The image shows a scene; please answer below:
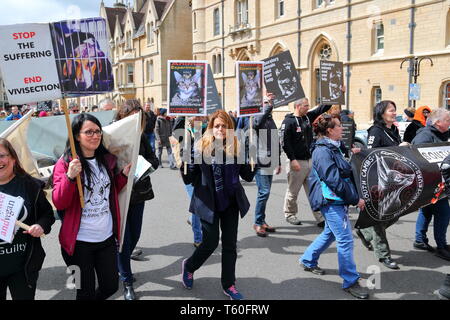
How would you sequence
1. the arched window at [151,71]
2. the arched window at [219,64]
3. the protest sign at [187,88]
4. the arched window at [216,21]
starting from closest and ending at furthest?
the protest sign at [187,88] → the arched window at [216,21] → the arched window at [219,64] → the arched window at [151,71]

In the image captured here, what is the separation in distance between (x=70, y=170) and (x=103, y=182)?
342mm

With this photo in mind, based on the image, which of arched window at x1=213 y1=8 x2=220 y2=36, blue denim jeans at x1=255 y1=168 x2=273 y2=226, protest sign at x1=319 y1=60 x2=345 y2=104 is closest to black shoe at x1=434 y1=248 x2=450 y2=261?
blue denim jeans at x1=255 y1=168 x2=273 y2=226

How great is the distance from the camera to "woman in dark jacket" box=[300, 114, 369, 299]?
3.90 metres

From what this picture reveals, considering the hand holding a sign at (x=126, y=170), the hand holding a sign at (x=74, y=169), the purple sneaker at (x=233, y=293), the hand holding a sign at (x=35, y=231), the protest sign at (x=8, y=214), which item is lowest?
the purple sneaker at (x=233, y=293)

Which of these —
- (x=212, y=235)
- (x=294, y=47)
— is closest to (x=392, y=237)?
(x=212, y=235)

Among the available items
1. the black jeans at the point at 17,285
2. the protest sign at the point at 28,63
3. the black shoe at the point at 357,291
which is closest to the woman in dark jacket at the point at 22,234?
the black jeans at the point at 17,285

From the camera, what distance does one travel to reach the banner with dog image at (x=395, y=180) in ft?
14.5

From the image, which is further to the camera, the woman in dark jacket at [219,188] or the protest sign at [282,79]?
the protest sign at [282,79]

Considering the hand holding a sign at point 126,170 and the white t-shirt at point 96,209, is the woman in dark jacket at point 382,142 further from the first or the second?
the white t-shirt at point 96,209

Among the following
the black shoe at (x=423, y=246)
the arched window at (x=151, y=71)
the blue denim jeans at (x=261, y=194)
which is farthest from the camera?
the arched window at (x=151, y=71)

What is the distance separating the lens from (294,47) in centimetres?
2794

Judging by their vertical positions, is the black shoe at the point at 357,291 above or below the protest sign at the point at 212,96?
below

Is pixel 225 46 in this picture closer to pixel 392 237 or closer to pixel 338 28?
pixel 338 28

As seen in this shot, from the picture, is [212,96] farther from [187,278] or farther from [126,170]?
[126,170]
